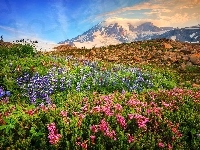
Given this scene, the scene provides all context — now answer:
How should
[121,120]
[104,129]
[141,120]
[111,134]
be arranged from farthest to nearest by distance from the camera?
[141,120] → [121,120] → [104,129] → [111,134]

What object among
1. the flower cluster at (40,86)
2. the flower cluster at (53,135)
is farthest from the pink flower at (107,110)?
the flower cluster at (40,86)

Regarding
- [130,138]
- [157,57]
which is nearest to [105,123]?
[130,138]

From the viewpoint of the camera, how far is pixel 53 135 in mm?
5707

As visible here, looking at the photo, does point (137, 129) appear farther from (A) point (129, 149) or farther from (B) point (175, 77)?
(B) point (175, 77)

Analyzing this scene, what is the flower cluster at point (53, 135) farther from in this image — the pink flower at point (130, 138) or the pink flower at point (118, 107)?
the pink flower at point (118, 107)

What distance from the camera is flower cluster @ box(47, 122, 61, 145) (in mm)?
5605

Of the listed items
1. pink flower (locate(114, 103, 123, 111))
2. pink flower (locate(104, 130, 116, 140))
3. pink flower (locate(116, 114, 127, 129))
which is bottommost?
pink flower (locate(104, 130, 116, 140))

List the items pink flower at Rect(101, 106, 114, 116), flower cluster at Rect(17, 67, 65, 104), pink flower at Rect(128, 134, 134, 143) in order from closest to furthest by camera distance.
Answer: pink flower at Rect(128, 134, 134, 143) < pink flower at Rect(101, 106, 114, 116) < flower cluster at Rect(17, 67, 65, 104)

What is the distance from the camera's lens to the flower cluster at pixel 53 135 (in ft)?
18.4

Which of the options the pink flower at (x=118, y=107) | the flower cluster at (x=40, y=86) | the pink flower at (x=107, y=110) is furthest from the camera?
the flower cluster at (x=40, y=86)

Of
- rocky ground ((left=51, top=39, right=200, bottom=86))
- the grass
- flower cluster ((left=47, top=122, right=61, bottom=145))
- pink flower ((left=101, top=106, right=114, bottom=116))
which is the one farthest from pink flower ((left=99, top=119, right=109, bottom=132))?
rocky ground ((left=51, top=39, right=200, bottom=86))

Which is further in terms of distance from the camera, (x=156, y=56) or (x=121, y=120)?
(x=156, y=56)

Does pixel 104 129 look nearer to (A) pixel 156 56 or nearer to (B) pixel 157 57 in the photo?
(B) pixel 157 57

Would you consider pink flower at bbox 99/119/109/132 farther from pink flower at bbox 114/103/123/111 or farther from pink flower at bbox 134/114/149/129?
pink flower at bbox 114/103/123/111
